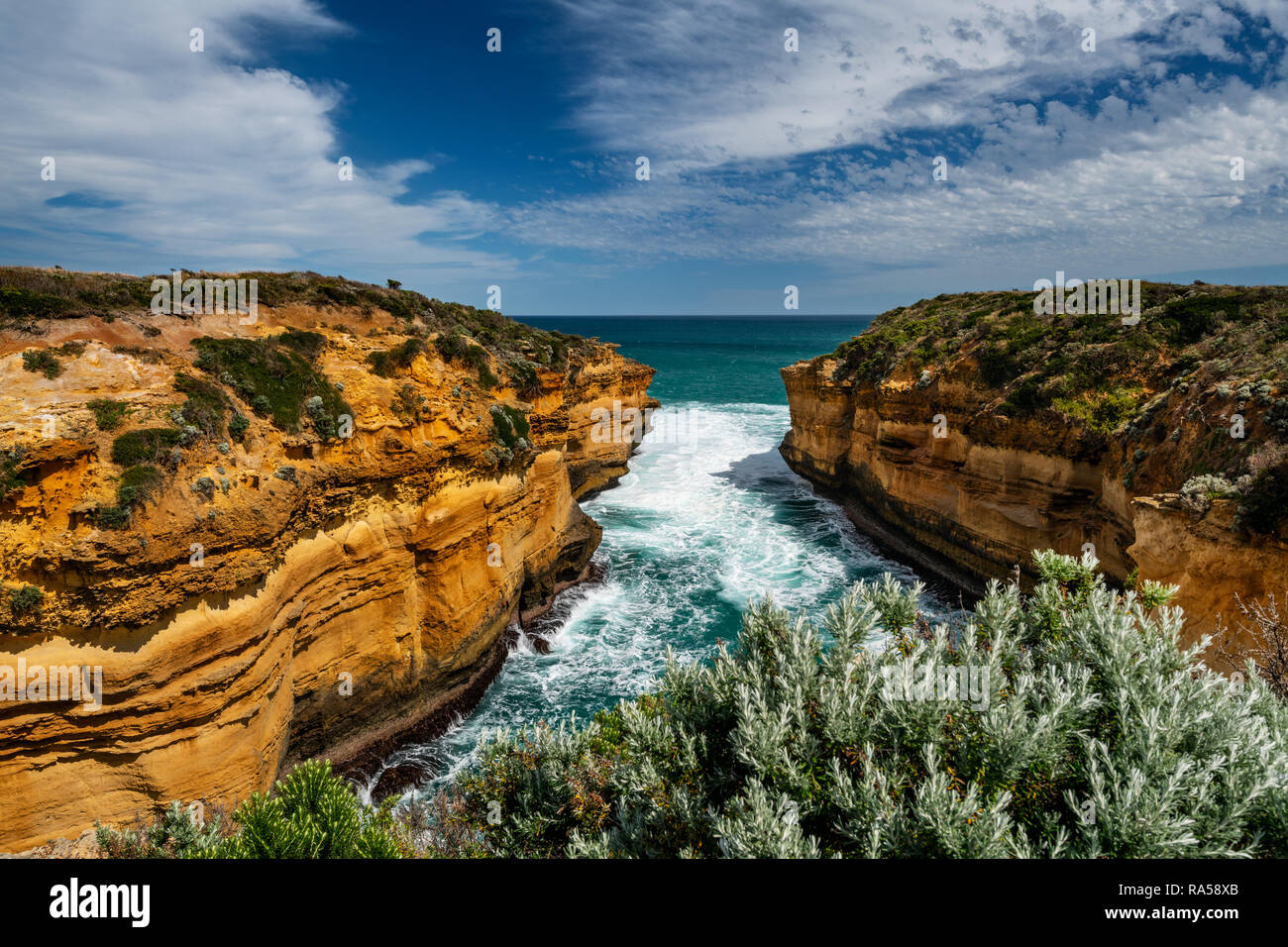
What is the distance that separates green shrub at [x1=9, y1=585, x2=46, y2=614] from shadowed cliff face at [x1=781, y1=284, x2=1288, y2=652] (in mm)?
20216

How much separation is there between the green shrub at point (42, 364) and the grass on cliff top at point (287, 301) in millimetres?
1017

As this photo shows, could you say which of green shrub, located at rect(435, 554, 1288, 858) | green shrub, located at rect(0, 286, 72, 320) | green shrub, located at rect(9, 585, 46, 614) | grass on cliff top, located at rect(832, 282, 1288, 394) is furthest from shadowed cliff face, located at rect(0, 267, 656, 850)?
grass on cliff top, located at rect(832, 282, 1288, 394)

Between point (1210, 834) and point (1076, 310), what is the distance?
2930 centimetres

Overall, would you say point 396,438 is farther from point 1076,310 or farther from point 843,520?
point 1076,310

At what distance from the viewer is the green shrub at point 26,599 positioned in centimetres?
921

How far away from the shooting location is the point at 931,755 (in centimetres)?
479

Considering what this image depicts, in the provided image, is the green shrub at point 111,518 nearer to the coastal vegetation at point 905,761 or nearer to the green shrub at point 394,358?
the coastal vegetation at point 905,761

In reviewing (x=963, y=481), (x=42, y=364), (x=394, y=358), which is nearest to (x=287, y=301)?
(x=394, y=358)

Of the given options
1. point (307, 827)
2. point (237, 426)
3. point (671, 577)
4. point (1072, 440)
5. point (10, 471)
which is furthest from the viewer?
point (671, 577)

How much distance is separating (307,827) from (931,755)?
7.32 metres

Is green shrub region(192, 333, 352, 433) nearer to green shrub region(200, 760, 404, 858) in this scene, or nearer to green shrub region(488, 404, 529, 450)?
green shrub region(488, 404, 529, 450)

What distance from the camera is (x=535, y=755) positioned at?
26.8ft

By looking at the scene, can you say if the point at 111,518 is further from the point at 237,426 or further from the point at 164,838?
the point at 164,838

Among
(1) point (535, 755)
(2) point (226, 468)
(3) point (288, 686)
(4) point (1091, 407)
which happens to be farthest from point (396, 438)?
(4) point (1091, 407)
